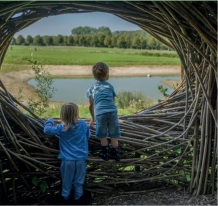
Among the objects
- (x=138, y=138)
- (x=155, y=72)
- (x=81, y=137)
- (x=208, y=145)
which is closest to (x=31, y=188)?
(x=81, y=137)

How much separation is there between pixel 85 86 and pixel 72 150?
76 centimetres

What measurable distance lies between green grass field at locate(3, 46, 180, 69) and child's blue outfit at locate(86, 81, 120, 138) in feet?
2.15

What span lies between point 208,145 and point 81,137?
2.20 ft

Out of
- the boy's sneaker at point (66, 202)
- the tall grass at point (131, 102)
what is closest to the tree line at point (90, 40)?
the tall grass at point (131, 102)

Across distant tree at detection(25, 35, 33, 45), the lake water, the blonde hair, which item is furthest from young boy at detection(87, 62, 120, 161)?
distant tree at detection(25, 35, 33, 45)

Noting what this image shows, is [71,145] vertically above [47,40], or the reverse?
[47,40]

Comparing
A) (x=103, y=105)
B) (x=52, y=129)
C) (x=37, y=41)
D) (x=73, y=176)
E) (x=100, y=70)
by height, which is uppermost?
(x=37, y=41)

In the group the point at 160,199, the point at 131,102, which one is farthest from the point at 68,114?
the point at 131,102

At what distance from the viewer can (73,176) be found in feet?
5.77

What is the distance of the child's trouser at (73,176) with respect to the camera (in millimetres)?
1735

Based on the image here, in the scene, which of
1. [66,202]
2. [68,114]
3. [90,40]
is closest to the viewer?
[68,114]

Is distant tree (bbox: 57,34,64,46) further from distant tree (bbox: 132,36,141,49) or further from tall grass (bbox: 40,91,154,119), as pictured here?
tall grass (bbox: 40,91,154,119)

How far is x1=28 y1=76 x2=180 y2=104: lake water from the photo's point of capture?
2.31 m

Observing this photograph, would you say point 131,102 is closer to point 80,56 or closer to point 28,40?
point 80,56
